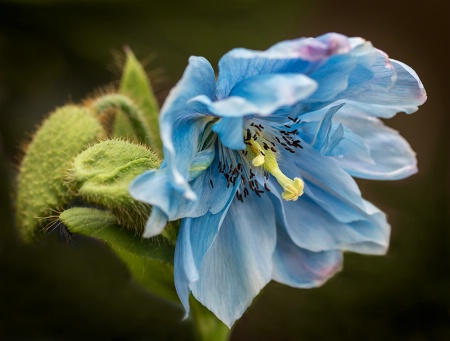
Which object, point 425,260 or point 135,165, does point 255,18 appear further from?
point 135,165

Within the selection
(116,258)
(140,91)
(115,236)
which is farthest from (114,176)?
(116,258)

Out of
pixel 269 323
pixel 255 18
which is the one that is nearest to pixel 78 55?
pixel 255 18

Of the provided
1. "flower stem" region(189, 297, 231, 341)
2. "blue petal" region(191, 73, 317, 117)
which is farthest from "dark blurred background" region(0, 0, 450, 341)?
"blue petal" region(191, 73, 317, 117)

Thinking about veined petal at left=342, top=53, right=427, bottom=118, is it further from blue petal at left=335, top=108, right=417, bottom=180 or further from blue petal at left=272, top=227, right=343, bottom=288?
blue petal at left=272, top=227, right=343, bottom=288

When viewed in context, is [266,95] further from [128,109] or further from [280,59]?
[128,109]

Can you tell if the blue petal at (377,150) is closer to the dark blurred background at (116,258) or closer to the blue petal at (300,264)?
the blue petal at (300,264)

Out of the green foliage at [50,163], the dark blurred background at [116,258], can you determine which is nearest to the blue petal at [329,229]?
the green foliage at [50,163]
